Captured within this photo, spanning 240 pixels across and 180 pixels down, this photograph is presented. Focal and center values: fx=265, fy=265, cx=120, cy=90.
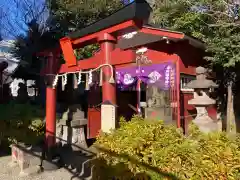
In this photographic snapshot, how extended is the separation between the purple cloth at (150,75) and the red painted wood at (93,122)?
1804 millimetres

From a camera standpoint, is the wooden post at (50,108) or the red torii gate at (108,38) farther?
the wooden post at (50,108)

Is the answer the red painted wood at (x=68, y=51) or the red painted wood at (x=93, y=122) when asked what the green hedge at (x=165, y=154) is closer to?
the red painted wood at (x=68, y=51)

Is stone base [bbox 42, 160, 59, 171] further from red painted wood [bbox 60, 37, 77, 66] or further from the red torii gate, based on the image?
red painted wood [bbox 60, 37, 77, 66]

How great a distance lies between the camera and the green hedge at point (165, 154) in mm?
3547

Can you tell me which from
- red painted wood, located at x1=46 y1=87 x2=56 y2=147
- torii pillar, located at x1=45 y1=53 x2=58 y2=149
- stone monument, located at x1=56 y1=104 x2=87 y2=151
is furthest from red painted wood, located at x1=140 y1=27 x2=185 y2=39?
stone monument, located at x1=56 y1=104 x2=87 y2=151

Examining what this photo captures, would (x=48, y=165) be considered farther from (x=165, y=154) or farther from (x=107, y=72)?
(x=165, y=154)

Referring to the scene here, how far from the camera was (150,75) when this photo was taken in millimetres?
9508

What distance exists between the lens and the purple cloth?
8.90m

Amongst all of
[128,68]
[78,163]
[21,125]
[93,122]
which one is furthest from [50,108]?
[128,68]

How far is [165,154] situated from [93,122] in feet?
19.0

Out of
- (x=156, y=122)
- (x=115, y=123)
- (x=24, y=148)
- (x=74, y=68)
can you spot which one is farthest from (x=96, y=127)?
(x=156, y=122)

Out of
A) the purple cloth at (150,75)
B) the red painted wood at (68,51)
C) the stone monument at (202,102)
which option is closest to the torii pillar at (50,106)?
the red painted wood at (68,51)

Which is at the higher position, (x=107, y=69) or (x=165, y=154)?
(x=107, y=69)

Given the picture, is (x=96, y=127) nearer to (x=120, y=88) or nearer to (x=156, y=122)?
(x=120, y=88)
